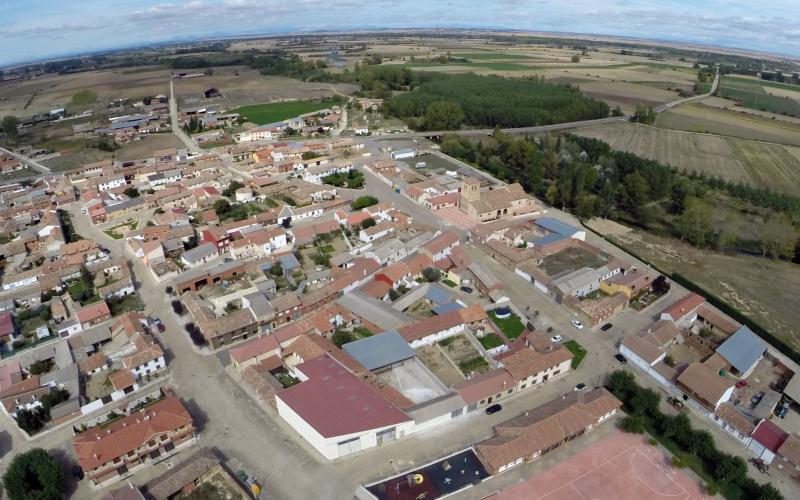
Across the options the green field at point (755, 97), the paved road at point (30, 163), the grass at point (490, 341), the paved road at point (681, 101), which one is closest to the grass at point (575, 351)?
the grass at point (490, 341)

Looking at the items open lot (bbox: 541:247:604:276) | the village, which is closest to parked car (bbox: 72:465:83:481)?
the village

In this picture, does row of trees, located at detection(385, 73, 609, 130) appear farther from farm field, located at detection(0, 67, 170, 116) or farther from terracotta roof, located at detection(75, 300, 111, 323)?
farm field, located at detection(0, 67, 170, 116)

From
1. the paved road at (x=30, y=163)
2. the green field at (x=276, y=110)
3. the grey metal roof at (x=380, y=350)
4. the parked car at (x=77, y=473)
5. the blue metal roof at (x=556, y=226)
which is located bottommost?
the parked car at (x=77, y=473)

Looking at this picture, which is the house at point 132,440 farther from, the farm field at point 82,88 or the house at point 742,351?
the farm field at point 82,88

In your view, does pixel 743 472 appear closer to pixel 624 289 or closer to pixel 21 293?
pixel 624 289

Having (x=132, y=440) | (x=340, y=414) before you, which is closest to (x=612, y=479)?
(x=340, y=414)
